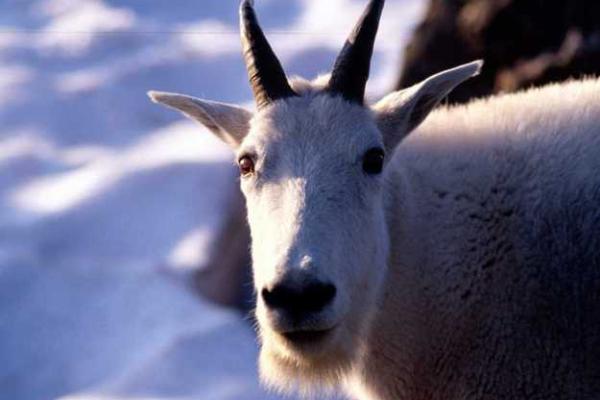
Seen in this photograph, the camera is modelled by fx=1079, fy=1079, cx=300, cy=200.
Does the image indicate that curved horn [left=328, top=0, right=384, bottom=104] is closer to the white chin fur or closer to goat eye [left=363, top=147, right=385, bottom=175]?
goat eye [left=363, top=147, right=385, bottom=175]

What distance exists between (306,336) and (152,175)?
7245 mm

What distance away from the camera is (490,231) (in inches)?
196

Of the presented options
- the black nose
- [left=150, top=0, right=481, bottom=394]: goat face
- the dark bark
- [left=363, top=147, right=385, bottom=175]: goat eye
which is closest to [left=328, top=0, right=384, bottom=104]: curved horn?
[left=150, top=0, right=481, bottom=394]: goat face

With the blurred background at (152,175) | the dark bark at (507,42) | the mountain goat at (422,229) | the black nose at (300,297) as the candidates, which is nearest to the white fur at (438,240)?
the mountain goat at (422,229)

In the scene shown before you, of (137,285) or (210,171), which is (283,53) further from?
(137,285)

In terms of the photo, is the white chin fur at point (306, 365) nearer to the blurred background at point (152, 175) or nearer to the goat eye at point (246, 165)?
the goat eye at point (246, 165)

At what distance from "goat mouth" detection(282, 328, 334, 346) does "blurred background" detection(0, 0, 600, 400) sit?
347cm

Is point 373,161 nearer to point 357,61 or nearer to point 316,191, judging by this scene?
point 316,191

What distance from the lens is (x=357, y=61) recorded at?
5.02m

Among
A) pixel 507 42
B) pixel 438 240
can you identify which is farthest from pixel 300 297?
pixel 507 42

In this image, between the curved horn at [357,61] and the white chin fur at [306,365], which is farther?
the curved horn at [357,61]

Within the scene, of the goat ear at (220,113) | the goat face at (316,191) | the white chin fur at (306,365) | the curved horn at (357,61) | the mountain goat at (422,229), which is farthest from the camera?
the goat ear at (220,113)

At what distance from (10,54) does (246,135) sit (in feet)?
33.4

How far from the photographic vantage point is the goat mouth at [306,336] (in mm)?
4352
